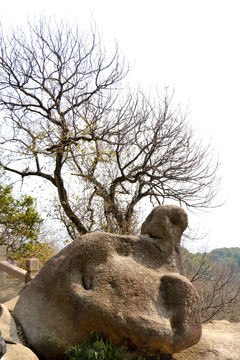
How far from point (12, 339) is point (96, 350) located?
3.36 feet

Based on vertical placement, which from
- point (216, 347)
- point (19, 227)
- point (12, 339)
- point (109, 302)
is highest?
point (19, 227)

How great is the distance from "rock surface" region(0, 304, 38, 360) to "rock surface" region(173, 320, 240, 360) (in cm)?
200

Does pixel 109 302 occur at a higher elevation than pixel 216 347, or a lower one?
higher

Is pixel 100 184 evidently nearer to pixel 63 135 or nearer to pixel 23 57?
pixel 63 135

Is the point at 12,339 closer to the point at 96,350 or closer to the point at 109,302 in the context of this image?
the point at 96,350

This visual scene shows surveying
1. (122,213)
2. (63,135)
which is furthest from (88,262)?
(63,135)

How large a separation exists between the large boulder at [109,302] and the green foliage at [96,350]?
0.08 m

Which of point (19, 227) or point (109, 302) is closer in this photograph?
point (109, 302)

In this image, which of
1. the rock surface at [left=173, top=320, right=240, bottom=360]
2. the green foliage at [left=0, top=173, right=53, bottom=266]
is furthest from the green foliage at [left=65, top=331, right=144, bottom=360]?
the green foliage at [left=0, top=173, right=53, bottom=266]

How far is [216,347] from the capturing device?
489 centimetres

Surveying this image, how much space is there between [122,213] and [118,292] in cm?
637

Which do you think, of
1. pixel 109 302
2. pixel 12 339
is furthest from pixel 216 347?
pixel 12 339

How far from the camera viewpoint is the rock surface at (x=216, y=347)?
4.70m

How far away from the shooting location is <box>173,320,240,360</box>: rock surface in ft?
15.4
